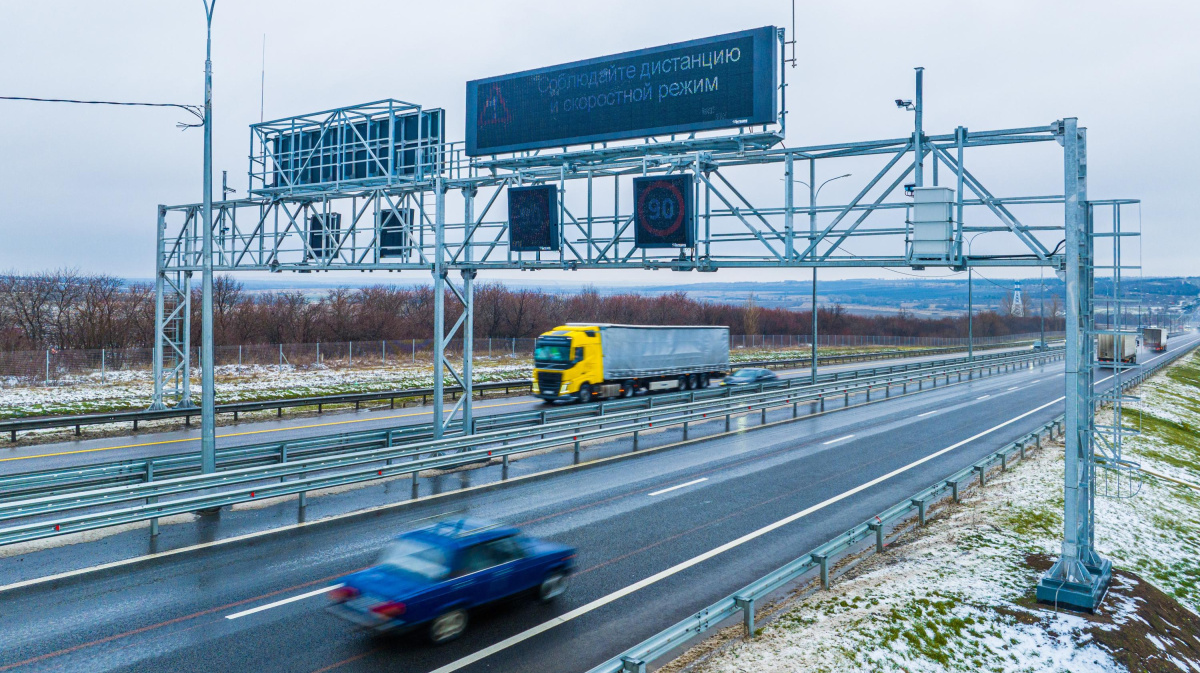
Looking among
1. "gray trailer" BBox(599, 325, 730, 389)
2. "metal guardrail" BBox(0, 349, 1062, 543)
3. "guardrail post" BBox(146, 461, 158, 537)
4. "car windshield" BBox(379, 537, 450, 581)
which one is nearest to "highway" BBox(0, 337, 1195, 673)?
"guardrail post" BBox(146, 461, 158, 537)

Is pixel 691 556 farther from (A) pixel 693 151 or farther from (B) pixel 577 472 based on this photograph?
(A) pixel 693 151

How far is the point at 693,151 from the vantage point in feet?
59.8

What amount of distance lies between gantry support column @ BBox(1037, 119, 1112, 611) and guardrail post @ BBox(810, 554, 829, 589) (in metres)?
3.14

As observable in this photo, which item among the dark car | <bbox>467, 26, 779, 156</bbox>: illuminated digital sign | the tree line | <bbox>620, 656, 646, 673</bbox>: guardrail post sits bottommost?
<bbox>620, 656, 646, 673</bbox>: guardrail post

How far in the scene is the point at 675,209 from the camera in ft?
57.8

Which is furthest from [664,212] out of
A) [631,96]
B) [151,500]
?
[151,500]

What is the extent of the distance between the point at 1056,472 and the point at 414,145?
20.1 metres

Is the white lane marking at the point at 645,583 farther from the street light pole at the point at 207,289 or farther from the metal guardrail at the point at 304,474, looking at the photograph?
the street light pole at the point at 207,289

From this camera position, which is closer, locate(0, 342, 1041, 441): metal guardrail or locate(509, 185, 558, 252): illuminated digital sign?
locate(509, 185, 558, 252): illuminated digital sign

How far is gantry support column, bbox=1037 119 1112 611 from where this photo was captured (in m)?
11.2

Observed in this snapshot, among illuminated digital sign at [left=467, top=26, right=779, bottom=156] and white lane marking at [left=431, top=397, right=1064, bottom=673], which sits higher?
illuminated digital sign at [left=467, top=26, right=779, bottom=156]

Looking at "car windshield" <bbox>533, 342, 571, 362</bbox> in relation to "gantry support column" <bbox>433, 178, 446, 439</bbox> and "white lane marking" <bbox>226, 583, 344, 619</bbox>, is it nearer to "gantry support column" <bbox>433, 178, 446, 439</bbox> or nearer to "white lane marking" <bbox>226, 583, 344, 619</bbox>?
"gantry support column" <bbox>433, 178, 446, 439</bbox>

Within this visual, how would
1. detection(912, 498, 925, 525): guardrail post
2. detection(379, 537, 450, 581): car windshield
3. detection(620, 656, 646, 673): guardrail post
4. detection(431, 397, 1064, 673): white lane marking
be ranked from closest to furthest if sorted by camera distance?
detection(620, 656, 646, 673): guardrail post, detection(431, 397, 1064, 673): white lane marking, detection(379, 537, 450, 581): car windshield, detection(912, 498, 925, 525): guardrail post

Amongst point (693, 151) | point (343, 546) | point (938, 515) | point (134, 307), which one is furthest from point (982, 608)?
point (134, 307)
